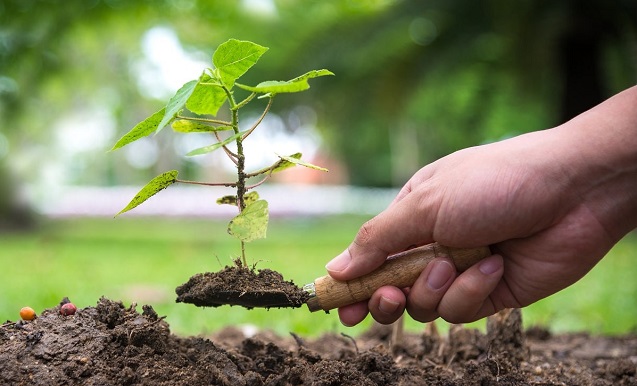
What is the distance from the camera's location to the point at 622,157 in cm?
126

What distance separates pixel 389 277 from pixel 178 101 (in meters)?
0.59

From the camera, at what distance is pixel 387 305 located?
4.57ft

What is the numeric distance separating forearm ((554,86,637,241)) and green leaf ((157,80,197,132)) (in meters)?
0.73

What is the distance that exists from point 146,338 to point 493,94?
6956 millimetres

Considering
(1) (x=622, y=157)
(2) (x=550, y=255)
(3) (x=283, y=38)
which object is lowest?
(2) (x=550, y=255)

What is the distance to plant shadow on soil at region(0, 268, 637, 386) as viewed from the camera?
1240 millimetres

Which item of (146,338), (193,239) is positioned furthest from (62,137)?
(146,338)

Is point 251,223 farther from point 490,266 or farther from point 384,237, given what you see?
point 490,266

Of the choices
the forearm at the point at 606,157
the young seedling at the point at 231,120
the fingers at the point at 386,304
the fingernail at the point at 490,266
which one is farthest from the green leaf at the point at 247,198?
the forearm at the point at 606,157

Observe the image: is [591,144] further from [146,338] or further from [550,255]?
[146,338]

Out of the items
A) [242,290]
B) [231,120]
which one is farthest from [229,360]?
[231,120]

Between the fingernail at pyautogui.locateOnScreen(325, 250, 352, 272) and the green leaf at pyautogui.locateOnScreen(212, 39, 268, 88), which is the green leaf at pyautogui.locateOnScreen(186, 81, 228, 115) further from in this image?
the fingernail at pyautogui.locateOnScreen(325, 250, 352, 272)

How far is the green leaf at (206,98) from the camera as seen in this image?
1.36 m

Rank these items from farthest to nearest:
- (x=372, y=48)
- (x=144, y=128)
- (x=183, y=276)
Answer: (x=372, y=48)
(x=183, y=276)
(x=144, y=128)
